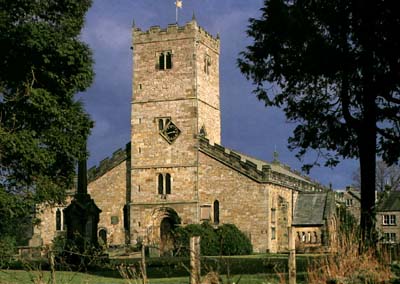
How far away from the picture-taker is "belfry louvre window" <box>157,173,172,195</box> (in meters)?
52.1

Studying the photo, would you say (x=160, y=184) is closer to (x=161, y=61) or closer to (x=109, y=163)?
(x=109, y=163)

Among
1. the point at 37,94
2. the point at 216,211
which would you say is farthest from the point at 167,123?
the point at 37,94

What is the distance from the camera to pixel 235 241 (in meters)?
48.4

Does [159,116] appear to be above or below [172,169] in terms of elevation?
above

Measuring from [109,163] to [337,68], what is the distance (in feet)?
119

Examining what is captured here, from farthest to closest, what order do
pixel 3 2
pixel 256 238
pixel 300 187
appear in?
pixel 300 187, pixel 256 238, pixel 3 2

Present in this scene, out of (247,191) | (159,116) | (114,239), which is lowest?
(114,239)

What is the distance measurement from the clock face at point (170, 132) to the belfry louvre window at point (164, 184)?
2.48m

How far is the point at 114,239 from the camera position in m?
53.0

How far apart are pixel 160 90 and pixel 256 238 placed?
41.6 feet

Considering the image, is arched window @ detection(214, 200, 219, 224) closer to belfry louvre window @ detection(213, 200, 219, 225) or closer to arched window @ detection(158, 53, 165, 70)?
belfry louvre window @ detection(213, 200, 219, 225)

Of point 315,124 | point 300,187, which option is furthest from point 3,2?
point 300,187

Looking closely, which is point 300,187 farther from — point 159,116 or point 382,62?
point 382,62

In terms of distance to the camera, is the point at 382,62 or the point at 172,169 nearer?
the point at 382,62
